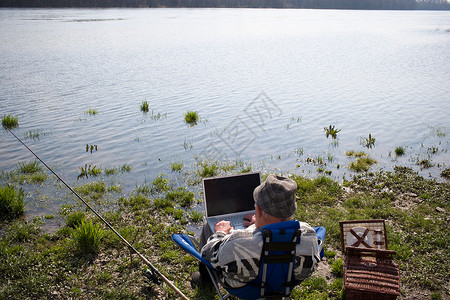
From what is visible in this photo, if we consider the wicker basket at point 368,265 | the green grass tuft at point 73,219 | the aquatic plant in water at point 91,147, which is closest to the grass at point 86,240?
the green grass tuft at point 73,219

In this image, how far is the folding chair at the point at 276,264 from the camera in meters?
3.07

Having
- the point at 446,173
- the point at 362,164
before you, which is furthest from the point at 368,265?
the point at 446,173

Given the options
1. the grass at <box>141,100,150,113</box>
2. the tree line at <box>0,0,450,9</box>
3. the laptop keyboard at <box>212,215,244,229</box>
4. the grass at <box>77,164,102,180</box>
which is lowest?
the grass at <box>77,164,102,180</box>

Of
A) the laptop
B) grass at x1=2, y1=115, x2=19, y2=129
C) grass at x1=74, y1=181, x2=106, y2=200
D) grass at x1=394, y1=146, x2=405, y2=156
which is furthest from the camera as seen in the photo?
grass at x1=2, y1=115, x2=19, y2=129

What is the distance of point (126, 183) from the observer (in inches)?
320

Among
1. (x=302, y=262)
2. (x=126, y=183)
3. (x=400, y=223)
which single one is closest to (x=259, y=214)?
(x=302, y=262)

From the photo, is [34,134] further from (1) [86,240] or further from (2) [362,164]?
(2) [362,164]

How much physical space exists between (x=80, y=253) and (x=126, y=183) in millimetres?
3015

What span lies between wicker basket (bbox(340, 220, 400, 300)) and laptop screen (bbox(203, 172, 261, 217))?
127 cm

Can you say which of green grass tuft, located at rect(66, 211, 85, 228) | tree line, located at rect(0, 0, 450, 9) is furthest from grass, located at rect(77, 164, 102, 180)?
tree line, located at rect(0, 0, 450, 9)

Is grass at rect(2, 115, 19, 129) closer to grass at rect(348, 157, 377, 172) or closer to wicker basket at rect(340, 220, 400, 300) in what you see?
grass at rect(348, 157, 377, 172)

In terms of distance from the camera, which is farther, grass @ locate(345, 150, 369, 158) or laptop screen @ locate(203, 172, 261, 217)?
grass @ locate(345, 150, 369, 158)

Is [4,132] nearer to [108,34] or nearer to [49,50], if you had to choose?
[49,50]

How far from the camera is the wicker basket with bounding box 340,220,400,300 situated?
3.88 m
